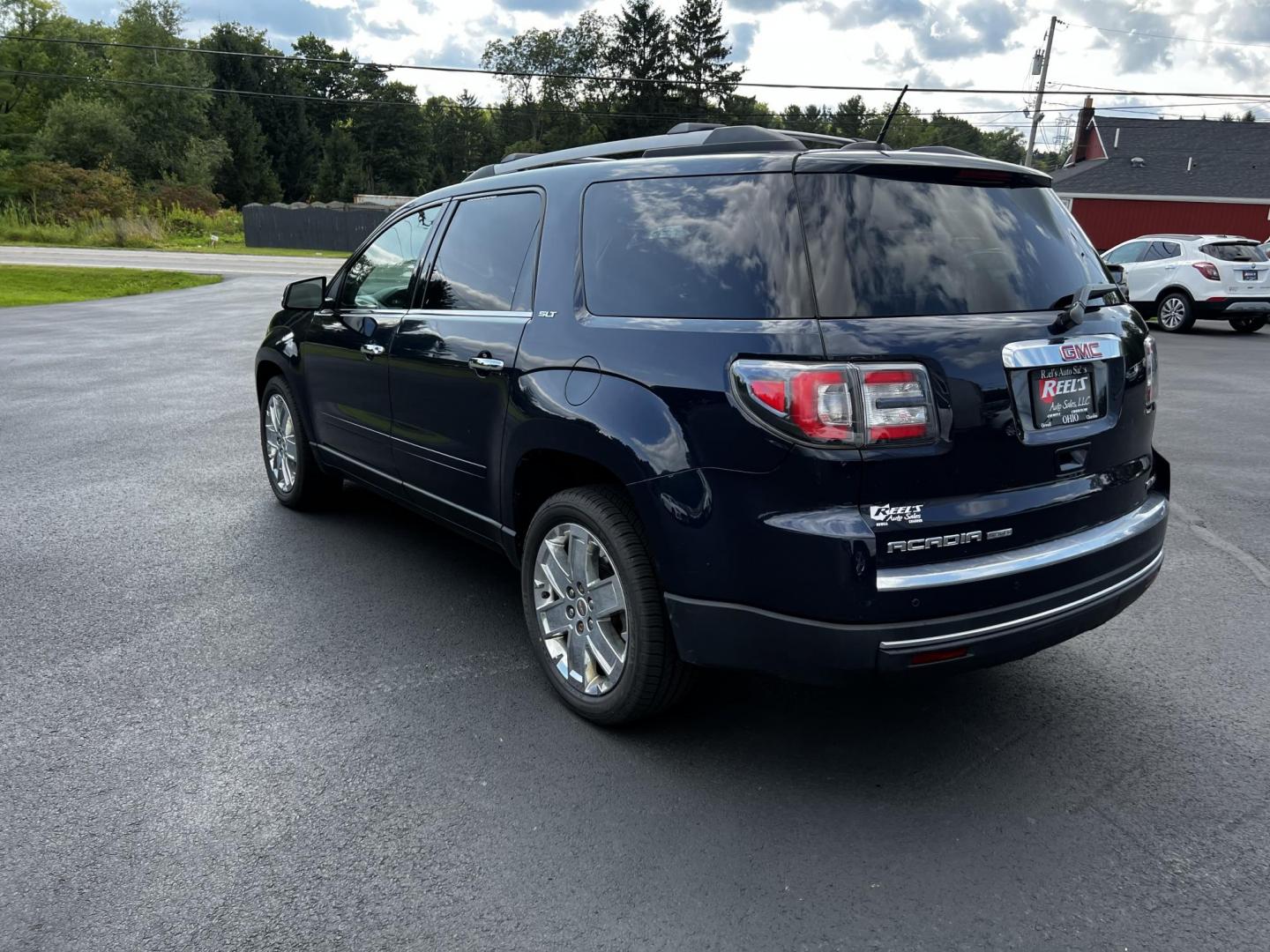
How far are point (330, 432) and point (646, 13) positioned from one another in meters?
74.8

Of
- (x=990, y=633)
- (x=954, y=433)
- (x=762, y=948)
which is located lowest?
(x=762, y=948)

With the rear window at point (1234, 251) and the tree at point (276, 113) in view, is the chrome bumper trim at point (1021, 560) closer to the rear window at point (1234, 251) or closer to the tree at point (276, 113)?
the rear window at point (1234, 251)

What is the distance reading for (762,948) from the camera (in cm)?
237

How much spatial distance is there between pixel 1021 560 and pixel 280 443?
4.65 meters

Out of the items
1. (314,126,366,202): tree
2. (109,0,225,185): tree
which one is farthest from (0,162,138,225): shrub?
(314,126,366,202): tree

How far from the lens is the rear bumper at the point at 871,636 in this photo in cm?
269

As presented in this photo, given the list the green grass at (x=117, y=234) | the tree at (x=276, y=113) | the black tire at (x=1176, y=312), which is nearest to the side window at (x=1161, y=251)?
the black tire at (x=1176, y=312)

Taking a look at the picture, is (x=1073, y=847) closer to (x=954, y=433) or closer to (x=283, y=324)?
(x=954, y=433)

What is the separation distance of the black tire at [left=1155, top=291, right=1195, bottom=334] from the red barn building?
842 inches

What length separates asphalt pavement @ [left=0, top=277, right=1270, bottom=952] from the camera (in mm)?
2475

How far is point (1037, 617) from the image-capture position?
9.43 feet

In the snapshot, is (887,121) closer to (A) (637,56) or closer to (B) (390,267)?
(B) (390,267)

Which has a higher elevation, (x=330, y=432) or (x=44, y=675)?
(x=330, y=432)

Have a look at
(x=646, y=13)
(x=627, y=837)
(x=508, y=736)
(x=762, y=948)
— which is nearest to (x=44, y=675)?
(x=508, y=736)
